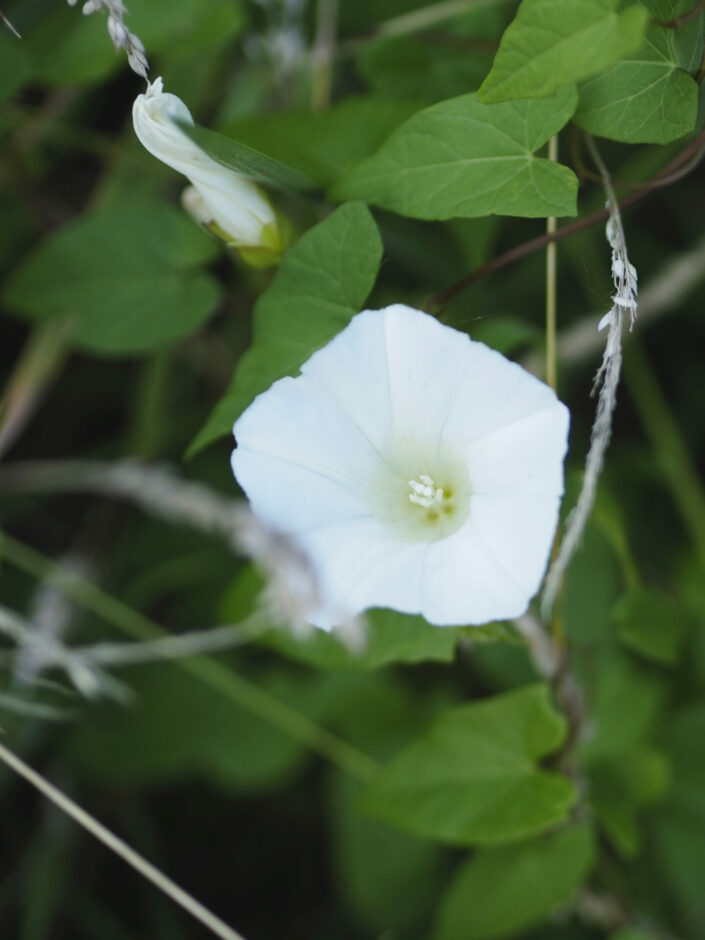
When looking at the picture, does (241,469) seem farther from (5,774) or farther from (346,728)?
(5,774)

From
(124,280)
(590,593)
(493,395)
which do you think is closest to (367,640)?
(493,395)

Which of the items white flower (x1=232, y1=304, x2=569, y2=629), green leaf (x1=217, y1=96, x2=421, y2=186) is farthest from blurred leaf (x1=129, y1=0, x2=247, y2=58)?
white flower (x1=232, y1=304, x2=569, y2=629)

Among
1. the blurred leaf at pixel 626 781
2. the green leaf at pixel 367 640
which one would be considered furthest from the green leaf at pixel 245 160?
the blurred leaf at pixel 626 781

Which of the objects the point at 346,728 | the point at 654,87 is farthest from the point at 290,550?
the point at 346,728

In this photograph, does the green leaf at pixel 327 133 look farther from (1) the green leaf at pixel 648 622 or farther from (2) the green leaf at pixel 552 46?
(1) the green leaf at pixel 648 622

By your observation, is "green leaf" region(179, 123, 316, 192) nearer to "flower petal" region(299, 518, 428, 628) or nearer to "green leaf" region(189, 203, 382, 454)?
"green leaf" region(189, 203, 382, 454)
